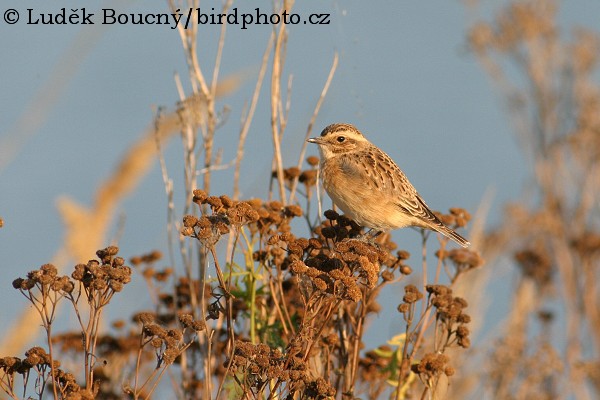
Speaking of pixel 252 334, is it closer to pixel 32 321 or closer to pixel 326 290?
pixel 326 290

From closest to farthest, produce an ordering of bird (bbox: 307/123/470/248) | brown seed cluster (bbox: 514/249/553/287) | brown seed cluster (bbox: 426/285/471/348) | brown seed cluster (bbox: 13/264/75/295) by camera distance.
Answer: brown seed cluster (bbox: 13/264/75/295) < brown seed cluster (bbox: 426/285/471/348) < bird (bbox: 307/123/470/248) < brown seed cluster (bbox: 514/249/553/287)

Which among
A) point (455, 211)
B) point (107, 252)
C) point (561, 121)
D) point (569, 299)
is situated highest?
point (561, 121)

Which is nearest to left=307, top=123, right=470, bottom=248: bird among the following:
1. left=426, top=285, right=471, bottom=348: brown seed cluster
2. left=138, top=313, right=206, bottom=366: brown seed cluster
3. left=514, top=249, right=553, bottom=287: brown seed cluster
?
left=426, top=285, right=471, bottom=348: brown seed cluster

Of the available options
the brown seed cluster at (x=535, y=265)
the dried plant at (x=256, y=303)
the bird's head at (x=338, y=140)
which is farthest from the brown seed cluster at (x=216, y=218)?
the brown seed cluster at (x=535, y=265)

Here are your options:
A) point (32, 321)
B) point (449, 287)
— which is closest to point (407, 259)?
point (449, 287)

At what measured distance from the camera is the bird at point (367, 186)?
19.0ft

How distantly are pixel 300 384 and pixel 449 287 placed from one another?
4.64 ft

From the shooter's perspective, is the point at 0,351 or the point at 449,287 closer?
the point at 449,287

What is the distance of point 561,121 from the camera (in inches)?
364

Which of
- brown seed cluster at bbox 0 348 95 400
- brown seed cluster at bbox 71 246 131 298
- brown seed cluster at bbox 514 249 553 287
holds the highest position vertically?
brown seed cluster at bbox 514 249 553 287

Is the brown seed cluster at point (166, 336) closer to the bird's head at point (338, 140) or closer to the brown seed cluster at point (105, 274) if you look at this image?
the brown seed cluster at point (105, 274)

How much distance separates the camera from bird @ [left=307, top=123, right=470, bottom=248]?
19.0 feet

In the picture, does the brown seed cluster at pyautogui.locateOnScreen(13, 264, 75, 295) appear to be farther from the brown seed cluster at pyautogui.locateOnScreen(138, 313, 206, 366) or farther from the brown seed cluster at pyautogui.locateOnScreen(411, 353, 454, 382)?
the brown seed cluster at pyautogui.locateOnScreen(411, 353, 454, 382)

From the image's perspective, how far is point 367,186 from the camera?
19.8ft
